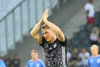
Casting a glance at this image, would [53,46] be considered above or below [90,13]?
below

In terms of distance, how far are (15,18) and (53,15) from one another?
213cm

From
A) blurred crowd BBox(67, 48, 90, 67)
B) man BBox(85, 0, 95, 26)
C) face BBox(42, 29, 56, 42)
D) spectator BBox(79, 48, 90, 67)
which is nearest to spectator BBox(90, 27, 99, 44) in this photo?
blurred crowd BBox(67, 48, 90, 67)

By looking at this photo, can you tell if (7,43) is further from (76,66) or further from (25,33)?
(76,66)

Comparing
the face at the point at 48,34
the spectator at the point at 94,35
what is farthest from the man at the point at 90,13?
the face at the point at 48,34

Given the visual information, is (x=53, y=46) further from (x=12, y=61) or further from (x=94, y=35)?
(x=94, y=35)

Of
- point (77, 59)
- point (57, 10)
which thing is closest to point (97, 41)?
point (77, 59)

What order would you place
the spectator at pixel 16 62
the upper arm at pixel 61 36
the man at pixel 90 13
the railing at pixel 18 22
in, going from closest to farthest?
the upper arm at pixel 61 36 → the spectator at pixel 16 62 → the railing at pixel 18 22 → the man at pixel 90 13

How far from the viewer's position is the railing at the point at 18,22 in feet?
50.3

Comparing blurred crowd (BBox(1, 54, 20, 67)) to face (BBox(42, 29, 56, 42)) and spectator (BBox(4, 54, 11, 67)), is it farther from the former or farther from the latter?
face (BBox(42, 29, 56, 42))

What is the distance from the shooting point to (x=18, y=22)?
1554cm

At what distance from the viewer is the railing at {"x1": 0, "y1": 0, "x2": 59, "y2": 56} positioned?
1533 centimetres

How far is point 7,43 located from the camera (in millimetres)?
15492

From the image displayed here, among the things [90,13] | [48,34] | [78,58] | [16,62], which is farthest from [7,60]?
[48,34]

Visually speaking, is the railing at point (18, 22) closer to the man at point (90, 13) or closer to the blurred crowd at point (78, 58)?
the blurred crowd at point (78, 58)
